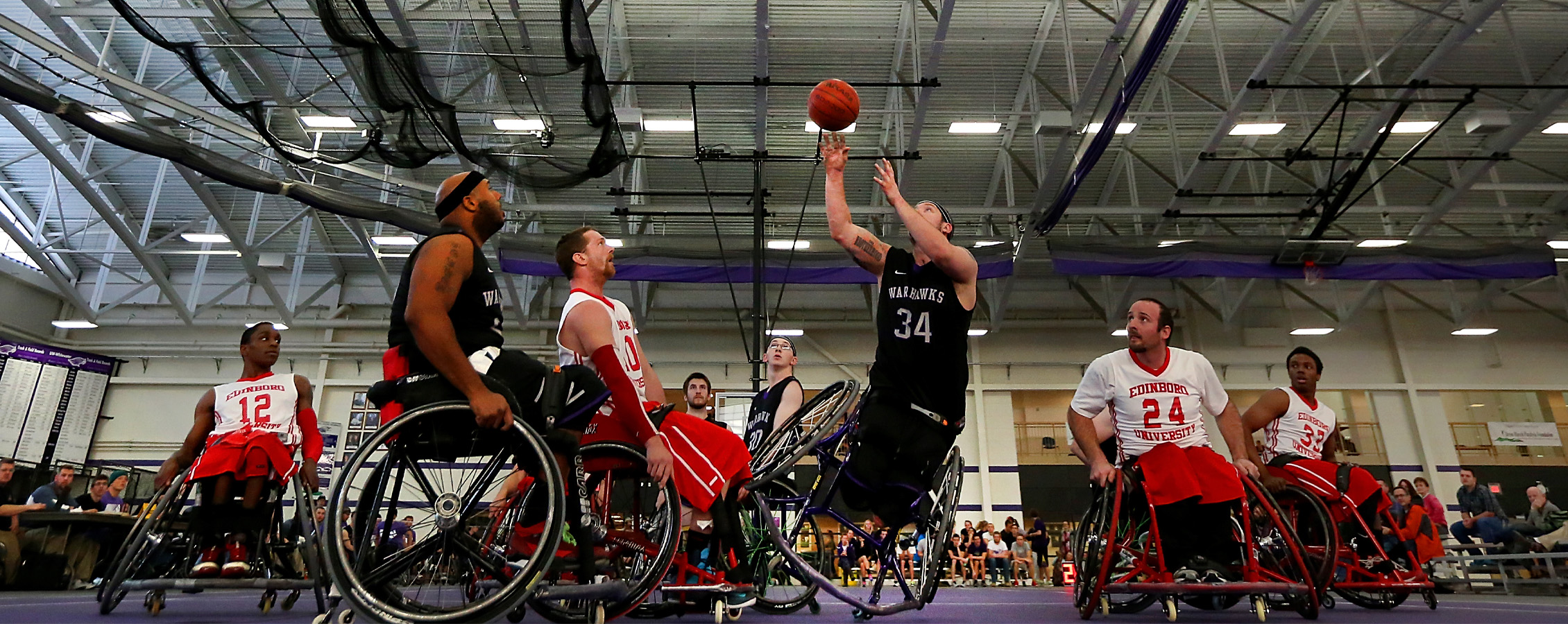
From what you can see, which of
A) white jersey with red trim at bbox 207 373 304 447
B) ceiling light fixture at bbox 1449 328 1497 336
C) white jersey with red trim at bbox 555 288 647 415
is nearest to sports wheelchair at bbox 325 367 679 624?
white jersey with red trim at bbox 555 288 647 415

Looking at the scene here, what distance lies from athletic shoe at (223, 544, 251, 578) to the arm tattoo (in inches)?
104

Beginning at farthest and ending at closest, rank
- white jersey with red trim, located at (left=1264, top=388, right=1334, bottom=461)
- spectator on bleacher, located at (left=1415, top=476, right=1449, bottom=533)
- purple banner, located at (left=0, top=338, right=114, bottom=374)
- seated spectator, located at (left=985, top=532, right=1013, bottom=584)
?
purple banner, located at (left=0, top=338, right=114, bottom=374) → seated spectator, located at (left=985, top=532, right=1013, bottom=584) → spectator on bleacher, located at (left=1415, top=476, right=1449, bottom=533) → white jersey with red trim, located at (left=1264, top=388, right=1334, bottom=461)

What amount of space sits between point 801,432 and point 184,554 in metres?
2.75

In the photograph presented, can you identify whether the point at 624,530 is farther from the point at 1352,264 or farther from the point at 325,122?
the point at 1352,264

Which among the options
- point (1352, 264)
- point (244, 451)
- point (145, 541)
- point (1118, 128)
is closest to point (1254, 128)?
point (1118, 128)

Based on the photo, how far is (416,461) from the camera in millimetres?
2006

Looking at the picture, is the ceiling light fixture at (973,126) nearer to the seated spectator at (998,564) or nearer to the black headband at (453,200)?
the seated spectator at (998,564)

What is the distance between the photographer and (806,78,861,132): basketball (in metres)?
3.91

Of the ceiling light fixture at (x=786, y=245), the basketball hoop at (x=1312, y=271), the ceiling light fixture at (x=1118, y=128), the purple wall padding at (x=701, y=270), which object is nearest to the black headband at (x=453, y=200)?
the ceiling light fixture at (x=1118, y=128)

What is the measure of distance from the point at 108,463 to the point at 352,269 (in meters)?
5.23

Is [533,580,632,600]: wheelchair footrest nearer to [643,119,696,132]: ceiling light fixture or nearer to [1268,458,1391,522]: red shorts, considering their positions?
[1268,458,1391,522]: red shorts

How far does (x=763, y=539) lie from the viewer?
361 cm

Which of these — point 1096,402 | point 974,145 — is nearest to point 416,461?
point 1096,402

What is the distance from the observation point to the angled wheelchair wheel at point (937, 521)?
312cm
